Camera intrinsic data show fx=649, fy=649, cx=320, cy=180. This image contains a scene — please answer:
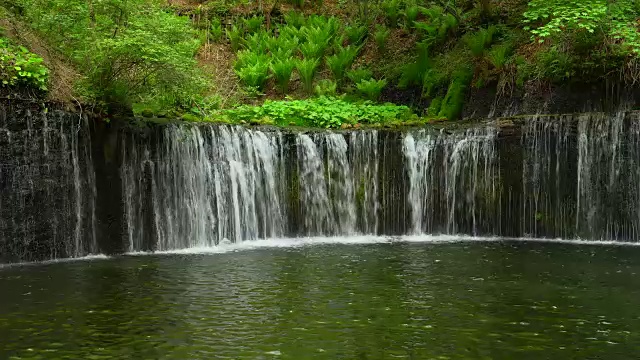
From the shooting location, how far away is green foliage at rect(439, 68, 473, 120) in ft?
58.5

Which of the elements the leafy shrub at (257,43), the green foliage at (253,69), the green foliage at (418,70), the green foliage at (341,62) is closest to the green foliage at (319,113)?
the green foliage at (418,70)

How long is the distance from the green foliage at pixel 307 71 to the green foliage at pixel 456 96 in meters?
4.60

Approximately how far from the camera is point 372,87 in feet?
64.0

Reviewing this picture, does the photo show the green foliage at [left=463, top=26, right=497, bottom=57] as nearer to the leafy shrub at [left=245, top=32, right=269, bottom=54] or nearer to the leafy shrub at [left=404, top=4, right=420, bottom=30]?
the leafy shrub at [left=404, top=4, right=420, bottom=30]

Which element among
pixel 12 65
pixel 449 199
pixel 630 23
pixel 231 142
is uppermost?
pixel 630 23

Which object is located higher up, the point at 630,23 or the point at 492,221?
the point at 630,23

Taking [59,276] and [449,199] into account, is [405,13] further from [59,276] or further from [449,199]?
[59,276]

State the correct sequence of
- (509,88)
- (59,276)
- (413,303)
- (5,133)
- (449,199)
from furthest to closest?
(509,88) → (449,199) → (5,133) → (59,276) → (413,303)

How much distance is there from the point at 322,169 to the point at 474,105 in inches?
195

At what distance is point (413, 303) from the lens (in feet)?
24.8

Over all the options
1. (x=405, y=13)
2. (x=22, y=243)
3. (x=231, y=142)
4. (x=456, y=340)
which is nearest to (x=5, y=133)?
(x=22, y=243)

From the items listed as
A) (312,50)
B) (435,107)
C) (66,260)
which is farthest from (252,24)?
(66,260)

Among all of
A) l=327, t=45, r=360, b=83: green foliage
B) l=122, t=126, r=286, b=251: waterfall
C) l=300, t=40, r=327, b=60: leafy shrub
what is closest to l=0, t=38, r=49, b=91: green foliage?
l=122, t=126, r=286, b=251: waterfall

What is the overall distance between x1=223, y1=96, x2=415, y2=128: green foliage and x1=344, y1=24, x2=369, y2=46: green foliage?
204 inches
